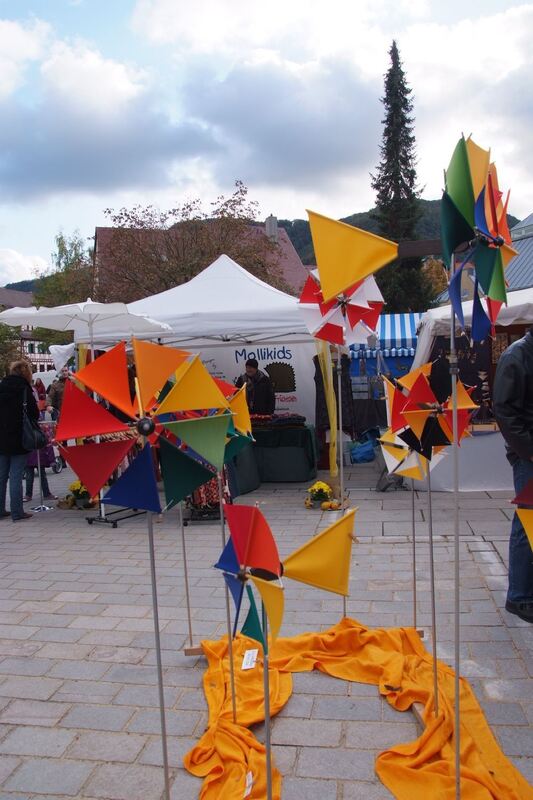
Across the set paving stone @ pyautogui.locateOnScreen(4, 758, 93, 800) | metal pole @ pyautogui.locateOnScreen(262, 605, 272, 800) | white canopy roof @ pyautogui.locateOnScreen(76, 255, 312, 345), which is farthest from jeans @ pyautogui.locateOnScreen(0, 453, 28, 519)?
metal pole @ pyautogui.locateOnScreen(262, 605, 272, 800)

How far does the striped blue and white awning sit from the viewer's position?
14.2 meters

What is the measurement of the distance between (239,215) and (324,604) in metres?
17.7

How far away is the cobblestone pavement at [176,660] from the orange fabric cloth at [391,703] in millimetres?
72

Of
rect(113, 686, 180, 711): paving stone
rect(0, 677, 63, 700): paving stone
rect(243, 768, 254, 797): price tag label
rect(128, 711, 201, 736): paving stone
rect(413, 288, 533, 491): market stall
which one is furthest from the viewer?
rect(413, 288, 533, 491): market stall

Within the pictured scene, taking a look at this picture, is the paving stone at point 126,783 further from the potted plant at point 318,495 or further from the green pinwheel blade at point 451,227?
the potted plant at point 318,495

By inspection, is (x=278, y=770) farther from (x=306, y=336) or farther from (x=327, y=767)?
(x=306, y=336)

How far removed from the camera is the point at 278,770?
8.09 ft

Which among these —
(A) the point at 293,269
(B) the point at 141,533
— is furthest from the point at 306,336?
(A) the point at 293,269

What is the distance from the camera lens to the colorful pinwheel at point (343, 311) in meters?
4.52

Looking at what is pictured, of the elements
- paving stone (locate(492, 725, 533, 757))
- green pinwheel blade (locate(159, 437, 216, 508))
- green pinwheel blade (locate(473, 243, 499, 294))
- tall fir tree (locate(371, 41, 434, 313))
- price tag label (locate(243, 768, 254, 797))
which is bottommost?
paving stone (locate(492, 725, 533, 757))

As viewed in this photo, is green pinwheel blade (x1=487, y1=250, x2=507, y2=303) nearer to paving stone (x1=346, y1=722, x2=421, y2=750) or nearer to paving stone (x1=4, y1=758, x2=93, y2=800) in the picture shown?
paving stone (x1=346, y1=722, x2=421, y2=750)

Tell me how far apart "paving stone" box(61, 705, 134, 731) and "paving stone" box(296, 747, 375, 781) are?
878mm

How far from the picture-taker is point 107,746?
2672mm

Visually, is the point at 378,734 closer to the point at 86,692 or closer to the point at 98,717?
the point at 98,717
